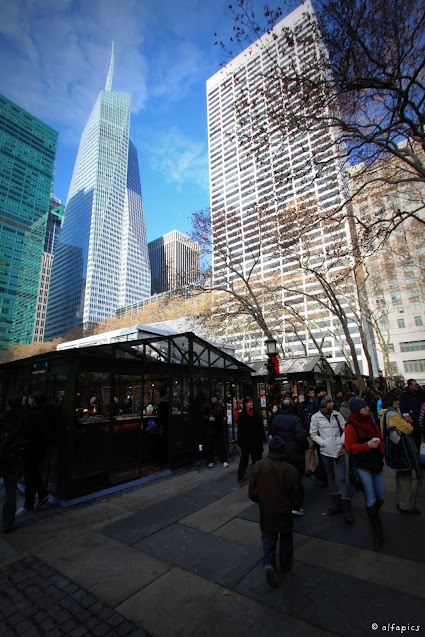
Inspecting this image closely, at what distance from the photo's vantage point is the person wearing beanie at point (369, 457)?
146 inches

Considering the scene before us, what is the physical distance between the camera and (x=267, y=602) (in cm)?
272

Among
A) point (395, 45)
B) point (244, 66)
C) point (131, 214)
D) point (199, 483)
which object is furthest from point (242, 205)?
point (131, 214)

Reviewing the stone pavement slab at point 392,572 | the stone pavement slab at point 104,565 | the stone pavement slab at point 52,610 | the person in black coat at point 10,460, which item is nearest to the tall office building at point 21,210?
the person in black coat at point 10,460

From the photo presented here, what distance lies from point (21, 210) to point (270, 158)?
132 metres

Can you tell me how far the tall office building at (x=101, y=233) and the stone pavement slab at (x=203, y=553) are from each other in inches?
4728

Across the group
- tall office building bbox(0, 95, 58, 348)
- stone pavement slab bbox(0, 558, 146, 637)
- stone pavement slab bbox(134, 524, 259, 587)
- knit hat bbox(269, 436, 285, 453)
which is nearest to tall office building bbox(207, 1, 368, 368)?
knit hat bbox(269, 436, 285, 453)

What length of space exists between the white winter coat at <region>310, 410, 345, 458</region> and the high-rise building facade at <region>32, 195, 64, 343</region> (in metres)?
134

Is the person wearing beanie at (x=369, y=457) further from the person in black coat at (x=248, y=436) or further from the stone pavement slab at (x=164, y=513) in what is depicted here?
the person in black coat at (x=248, y=436)

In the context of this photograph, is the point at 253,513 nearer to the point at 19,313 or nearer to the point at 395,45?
the point at 395,45

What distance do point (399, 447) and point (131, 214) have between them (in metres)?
180

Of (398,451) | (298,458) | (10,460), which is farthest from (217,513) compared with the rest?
(10,460)

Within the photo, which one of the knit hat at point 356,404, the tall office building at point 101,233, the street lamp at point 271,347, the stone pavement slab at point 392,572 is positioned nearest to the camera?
the stone pavement slab at point 392,572

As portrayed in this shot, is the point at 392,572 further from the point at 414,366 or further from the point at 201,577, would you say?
the point at 414,366

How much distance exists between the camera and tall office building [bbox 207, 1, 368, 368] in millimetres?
8094
